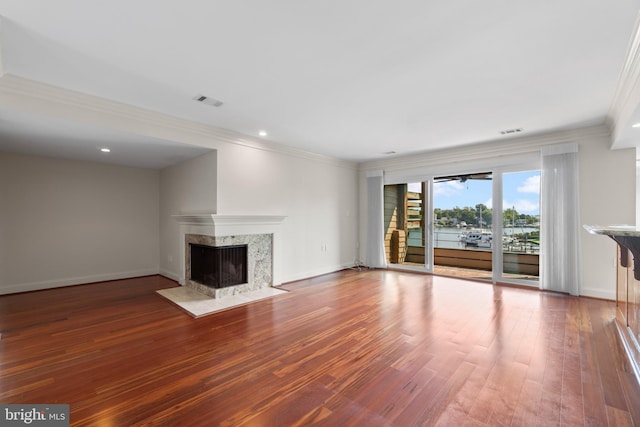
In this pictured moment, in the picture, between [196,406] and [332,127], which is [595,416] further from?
[332,127]

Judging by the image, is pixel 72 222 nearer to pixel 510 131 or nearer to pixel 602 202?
pixel 510 131

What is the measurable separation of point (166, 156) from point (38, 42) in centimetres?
268

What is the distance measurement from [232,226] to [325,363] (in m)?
2.67

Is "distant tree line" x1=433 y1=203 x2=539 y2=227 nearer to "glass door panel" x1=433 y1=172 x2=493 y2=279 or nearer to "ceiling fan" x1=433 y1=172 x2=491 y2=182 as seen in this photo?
"glass door panel" x1=433 y1=172 x2=493 y2=279

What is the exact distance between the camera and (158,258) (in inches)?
240

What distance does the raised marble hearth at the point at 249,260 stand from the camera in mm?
4219

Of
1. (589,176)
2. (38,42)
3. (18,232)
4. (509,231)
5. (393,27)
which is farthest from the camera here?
(509,231)

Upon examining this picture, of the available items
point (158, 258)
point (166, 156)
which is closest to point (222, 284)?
point (166, 156)

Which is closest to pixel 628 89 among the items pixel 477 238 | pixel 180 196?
pixel 477 238

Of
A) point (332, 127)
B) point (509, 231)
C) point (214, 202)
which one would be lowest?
point (509, 231)

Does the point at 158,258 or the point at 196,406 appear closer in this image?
the point at 196,406

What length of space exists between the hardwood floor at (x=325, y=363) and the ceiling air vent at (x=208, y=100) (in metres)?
2.64

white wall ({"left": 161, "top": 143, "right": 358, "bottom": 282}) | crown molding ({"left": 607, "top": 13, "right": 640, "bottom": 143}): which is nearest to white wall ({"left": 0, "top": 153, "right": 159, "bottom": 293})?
white wall ({"left": 161, "top": 143, "right": 358, "bottom": 282})

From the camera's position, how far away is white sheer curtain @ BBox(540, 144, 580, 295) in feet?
13.9
